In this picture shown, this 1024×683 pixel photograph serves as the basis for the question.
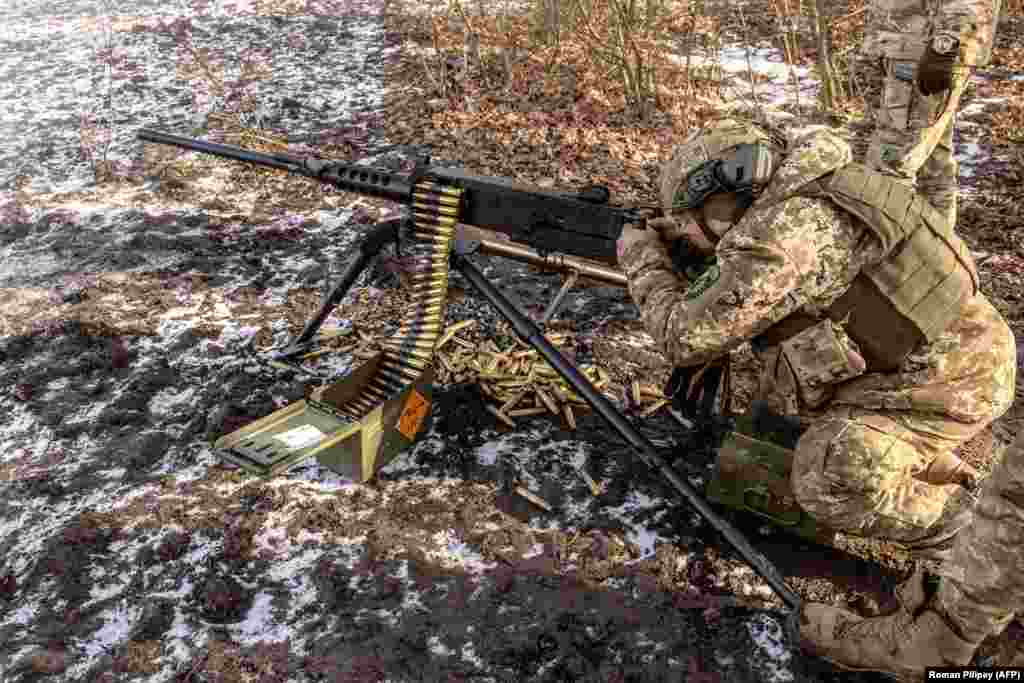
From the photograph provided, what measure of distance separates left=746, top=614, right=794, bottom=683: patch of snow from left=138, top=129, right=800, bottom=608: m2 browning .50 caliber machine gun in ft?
1.41

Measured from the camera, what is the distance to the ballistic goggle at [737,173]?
2.93 meters

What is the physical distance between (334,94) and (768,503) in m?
8.21

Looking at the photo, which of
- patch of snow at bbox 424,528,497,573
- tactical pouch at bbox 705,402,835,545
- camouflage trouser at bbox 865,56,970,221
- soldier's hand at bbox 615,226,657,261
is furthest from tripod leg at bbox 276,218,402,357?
camouflage trouser at bbox 865,56,970,221

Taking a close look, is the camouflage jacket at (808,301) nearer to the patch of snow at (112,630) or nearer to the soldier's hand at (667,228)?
the soldier's hand at (667,228)

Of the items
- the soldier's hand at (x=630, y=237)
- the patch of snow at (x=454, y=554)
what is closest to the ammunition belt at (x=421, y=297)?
the patch of snow at (x=454, y=554)

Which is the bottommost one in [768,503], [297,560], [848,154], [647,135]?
[297,560]

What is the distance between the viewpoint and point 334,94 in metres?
9.73

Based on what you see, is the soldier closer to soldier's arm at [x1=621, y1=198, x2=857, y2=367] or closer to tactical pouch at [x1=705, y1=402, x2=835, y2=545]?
tactical pouch at [x1=705, y1=402, x2=835, y2=545]

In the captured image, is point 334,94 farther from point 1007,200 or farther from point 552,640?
point 552,640

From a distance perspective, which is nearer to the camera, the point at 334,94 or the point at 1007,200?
the point at 1007,200

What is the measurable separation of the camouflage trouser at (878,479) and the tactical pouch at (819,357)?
0.74ft

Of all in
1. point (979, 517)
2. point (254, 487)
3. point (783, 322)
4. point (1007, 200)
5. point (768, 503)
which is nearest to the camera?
point (979, 517)

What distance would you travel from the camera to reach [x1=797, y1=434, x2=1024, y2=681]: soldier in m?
2.46

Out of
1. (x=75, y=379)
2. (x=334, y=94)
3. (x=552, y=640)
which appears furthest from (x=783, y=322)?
(x=334, y=94)
